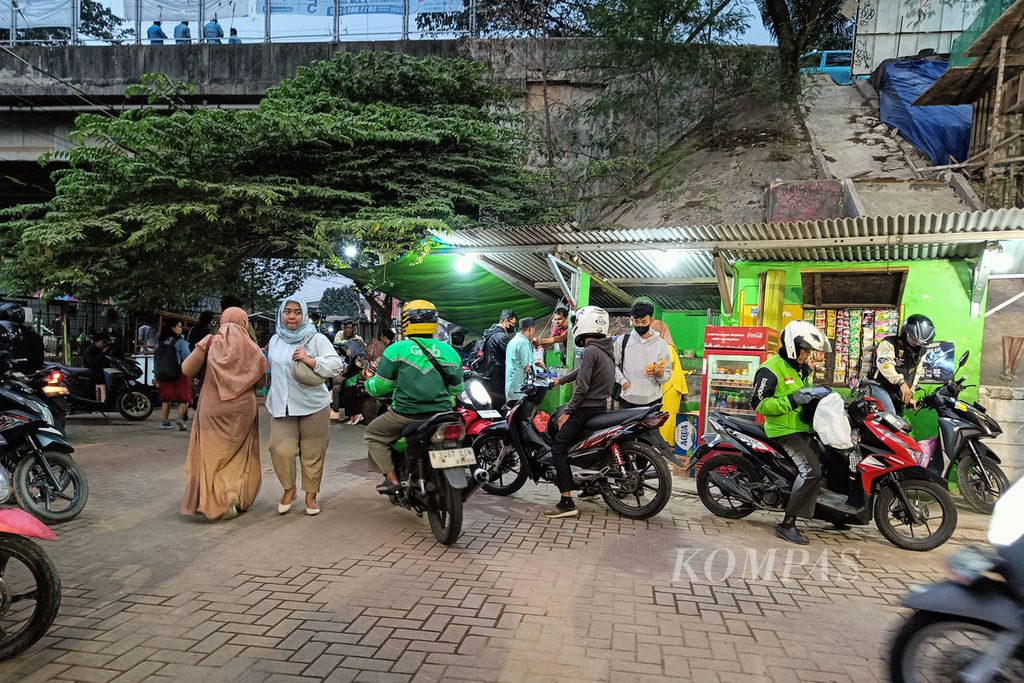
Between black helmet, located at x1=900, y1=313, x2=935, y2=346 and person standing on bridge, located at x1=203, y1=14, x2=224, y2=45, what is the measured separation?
677 inches

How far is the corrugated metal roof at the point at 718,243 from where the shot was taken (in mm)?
6743

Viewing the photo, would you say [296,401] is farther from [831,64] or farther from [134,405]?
[831,64]

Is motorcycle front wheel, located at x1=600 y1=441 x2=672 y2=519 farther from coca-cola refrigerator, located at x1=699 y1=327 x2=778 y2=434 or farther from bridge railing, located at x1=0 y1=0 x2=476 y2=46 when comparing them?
bridge railing, located at x1=0 y1=0 x2=476 y2=46

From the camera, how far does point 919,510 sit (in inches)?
189

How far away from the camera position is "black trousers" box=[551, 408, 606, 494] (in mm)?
5375

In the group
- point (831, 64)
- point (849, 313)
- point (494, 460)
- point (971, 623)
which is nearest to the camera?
point (971, 623)

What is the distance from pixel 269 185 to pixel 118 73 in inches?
393

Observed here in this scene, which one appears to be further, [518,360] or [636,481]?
[518,360]

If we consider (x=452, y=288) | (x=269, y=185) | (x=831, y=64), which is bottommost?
(x=452, y=288)

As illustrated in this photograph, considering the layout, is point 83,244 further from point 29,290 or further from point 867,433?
point 867,433

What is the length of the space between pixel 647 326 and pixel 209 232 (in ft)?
24.6

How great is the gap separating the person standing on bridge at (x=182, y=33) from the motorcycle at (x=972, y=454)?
18410 millimetres

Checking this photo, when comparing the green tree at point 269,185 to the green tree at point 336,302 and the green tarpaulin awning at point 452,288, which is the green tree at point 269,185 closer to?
the green tarpaulin awning at point 452,288

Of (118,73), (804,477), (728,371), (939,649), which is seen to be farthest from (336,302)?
(939,649)
